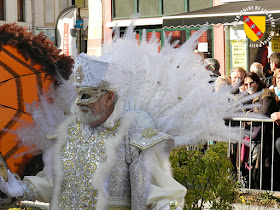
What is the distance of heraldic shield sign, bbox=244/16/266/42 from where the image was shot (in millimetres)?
12578

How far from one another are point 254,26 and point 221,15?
87 cm

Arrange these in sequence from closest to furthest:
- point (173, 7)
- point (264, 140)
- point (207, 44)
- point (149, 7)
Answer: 1. point (264, 140)
2. point (207, 44)
3. point (173, 7)
4. point (149, 7)

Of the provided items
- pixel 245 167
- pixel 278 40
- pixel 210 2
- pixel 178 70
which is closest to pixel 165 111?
pixel 178 70

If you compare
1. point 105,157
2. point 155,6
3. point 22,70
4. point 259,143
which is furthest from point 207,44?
point 105,157

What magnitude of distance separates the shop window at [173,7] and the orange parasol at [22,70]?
48.3 feet

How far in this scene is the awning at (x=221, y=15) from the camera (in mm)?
12784

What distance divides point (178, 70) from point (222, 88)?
0.36m

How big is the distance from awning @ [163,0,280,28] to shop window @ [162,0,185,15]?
4636 mm

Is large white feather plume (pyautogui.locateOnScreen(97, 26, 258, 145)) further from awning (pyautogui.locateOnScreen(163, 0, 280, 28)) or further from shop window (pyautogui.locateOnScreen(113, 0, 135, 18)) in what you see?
shop window (pyautogui.locateOnScreen(113, 0, 135, 18))

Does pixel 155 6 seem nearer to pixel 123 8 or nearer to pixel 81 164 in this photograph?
pixel 123 8

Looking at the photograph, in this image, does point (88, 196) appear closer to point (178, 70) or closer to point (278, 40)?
point (178, 70)

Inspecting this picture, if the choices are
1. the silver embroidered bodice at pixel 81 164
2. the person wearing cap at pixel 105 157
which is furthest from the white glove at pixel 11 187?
the silver embroidered bodice at pixel 81 164

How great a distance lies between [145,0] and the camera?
1972 centimetres

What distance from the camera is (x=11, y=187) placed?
3.71 m
